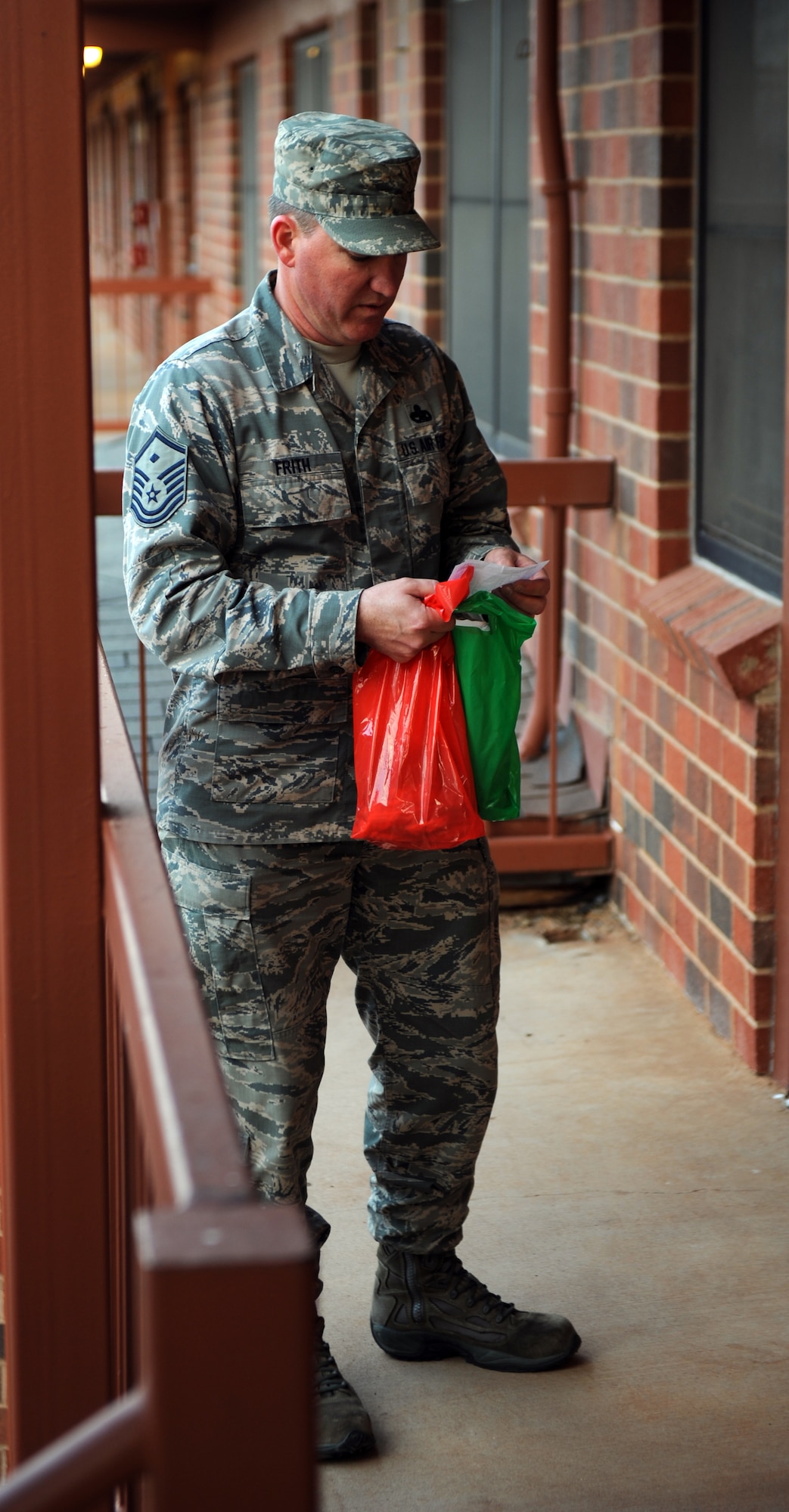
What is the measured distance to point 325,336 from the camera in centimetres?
238

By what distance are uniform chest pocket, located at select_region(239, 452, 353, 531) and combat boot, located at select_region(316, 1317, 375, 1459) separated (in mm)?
1181

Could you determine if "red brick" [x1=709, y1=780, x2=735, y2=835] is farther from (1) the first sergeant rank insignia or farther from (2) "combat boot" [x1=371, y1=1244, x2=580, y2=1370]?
(1) the first sergeant rank insignia

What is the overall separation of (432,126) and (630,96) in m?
2.38

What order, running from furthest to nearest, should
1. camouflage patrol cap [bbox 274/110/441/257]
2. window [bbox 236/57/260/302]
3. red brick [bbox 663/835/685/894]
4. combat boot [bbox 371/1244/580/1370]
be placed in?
1. window [bbox 236/57/260/302]
2. red brick [bbox 663/835/685/894]
3. combat boot [bbox 371/1244/580/1370]
4. camouflage patrol cap [bbox 274/110/441/257]

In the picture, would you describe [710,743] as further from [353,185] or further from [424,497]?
[353,185]

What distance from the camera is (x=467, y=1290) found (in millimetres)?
2717

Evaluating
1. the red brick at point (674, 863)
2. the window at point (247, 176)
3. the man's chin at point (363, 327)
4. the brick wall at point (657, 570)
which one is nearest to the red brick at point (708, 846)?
the brick wall at point (657, 570)

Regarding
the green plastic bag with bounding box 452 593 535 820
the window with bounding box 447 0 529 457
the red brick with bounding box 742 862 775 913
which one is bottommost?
the red brick with bounding box 742 862 775 913

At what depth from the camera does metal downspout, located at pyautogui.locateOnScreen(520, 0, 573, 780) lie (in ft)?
15.0

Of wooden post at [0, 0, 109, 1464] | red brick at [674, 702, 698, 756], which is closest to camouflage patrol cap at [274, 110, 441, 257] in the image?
wooden post at [0, 0, 109, 1464]

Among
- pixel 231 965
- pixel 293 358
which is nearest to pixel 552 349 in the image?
pixel 293 358

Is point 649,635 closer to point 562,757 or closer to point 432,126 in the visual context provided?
point 562,757

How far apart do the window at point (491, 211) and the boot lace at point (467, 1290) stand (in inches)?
133

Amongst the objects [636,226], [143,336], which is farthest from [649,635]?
[143,336]
